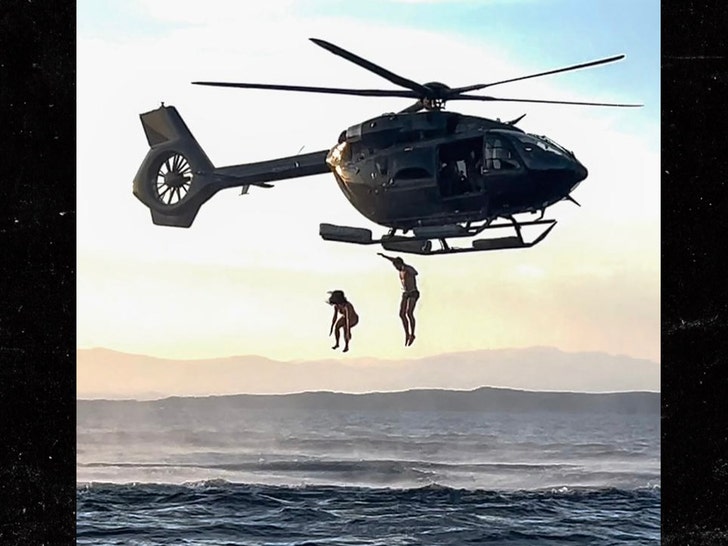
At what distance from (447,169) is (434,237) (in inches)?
18.5

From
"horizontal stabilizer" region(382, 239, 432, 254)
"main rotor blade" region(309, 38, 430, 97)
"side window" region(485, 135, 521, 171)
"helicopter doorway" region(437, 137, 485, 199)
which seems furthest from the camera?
"horizontal stabilizer" region(382, 239, 432, 254)

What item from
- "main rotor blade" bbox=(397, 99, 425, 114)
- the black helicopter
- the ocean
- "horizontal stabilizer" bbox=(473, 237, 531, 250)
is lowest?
the ocean

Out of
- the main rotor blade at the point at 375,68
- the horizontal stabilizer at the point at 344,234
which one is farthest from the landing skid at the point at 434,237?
the main rotor blade at the point at 375,68

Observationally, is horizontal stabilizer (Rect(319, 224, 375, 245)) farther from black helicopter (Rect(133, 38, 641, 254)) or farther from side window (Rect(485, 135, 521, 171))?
side window (Rect(485, 135, 521, 171))

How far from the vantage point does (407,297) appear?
8766 mm

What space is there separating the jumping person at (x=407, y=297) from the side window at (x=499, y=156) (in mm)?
866

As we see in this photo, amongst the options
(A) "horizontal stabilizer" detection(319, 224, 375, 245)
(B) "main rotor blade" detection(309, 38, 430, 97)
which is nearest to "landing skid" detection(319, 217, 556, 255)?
(A) "horizontal stabilizer" detection(319, 224, 375, 245)

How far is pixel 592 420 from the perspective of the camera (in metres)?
17.8

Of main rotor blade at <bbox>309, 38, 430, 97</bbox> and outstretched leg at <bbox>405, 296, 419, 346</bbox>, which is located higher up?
main rotor blade at <bbox>309, 38, 430, 97</bbox>

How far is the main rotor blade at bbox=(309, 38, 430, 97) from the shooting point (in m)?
7.54
